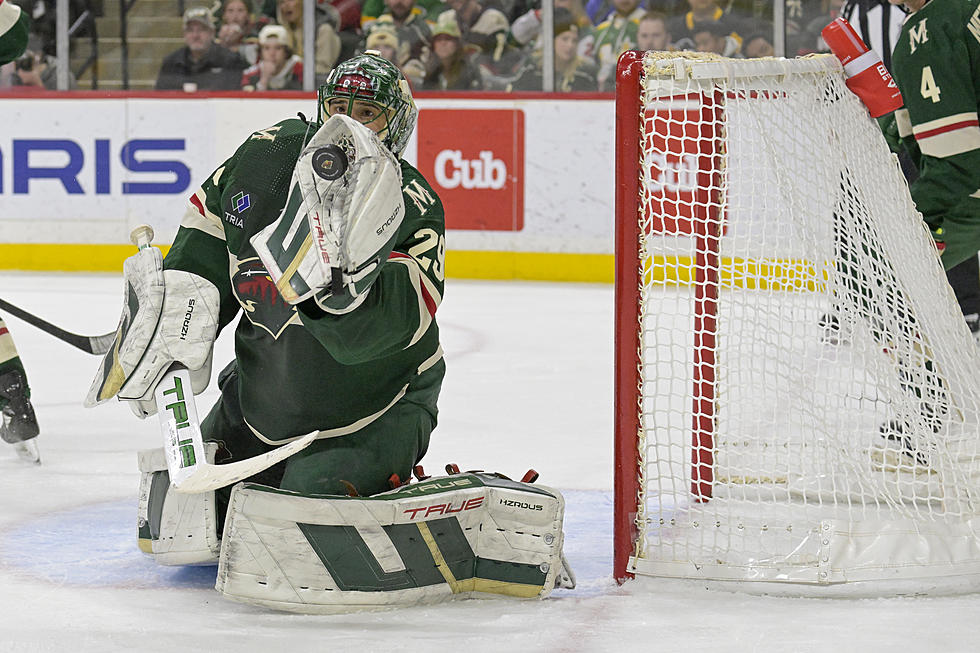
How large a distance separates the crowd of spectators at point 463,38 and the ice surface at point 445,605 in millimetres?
3328

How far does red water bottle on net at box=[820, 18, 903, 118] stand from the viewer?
2219mm

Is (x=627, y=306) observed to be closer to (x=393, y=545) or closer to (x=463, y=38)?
(x=393, y=545)

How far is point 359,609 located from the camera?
1839 mm

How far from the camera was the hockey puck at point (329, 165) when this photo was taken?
5.20 ft

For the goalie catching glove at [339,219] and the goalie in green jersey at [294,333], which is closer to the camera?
the goalie catching glove at [339,219]

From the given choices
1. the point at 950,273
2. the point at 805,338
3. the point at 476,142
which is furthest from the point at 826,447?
the point at 476,142

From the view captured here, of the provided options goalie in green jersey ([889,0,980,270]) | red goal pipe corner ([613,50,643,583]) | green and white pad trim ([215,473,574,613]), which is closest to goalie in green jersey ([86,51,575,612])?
green and white pad trim ([215,473,574,613])

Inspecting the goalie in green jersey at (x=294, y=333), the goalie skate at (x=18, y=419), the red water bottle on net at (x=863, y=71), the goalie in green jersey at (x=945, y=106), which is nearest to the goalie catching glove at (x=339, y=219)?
the goalie in green jersey at (x=294, y=333)

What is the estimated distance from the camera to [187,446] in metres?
1.88

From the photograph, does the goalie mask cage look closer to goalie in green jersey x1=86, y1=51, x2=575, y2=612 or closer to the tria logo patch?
goalie in green jersey x1=86, y1=51, x2=575, y2=612

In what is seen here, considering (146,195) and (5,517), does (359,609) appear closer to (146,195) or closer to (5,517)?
(5,517)

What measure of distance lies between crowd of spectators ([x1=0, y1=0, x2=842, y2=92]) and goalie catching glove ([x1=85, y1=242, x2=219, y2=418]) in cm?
489

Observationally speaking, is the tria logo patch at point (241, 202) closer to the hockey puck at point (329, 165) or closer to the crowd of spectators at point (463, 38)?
Answer: the hockey puck at point (329, 165)

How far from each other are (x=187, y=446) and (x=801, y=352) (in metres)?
0.94
